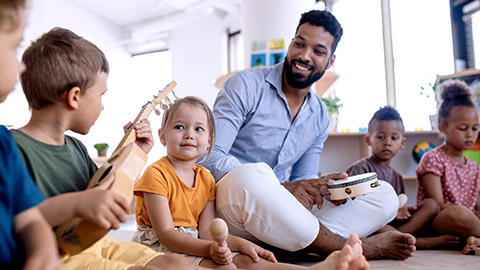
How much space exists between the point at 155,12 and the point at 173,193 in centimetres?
662

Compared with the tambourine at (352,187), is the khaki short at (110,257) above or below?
below

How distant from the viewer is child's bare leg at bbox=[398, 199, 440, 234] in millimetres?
2061

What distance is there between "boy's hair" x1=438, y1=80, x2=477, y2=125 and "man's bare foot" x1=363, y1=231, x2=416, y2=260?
1091 mm

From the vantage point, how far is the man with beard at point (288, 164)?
139 cm

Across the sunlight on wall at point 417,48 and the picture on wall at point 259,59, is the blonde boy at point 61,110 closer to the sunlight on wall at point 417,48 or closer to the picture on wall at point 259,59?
the picture on wall at point 259,59

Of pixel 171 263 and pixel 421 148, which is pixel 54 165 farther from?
pixel 421 148

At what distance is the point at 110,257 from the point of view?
1103 millimetres

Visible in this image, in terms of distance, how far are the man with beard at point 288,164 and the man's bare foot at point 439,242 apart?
207 mm

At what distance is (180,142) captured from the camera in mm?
1402

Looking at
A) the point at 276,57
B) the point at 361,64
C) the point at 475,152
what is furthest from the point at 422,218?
the point at 361,64

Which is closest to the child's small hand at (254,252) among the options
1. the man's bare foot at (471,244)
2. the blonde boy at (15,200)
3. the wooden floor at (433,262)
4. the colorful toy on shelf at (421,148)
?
the wooden floor at (433,262)

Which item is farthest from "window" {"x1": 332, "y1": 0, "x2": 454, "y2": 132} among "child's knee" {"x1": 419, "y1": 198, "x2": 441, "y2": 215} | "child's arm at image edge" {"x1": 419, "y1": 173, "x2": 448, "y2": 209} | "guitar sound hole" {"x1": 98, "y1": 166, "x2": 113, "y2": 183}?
"guitar sound hole" {"x1": 98, "y1": 166, "x2": 113, "y2": 183}

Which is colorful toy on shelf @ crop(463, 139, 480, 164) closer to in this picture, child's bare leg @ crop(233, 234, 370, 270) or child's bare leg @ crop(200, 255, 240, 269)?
child's bare leg @ crop(233, 234, 370, 270)

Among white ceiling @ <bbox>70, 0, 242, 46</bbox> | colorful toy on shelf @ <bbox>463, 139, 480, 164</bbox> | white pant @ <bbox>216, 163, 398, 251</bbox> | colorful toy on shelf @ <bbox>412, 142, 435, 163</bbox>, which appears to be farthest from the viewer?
white ceiling @ <bbox>70, 0, 242, 46</bbox>
